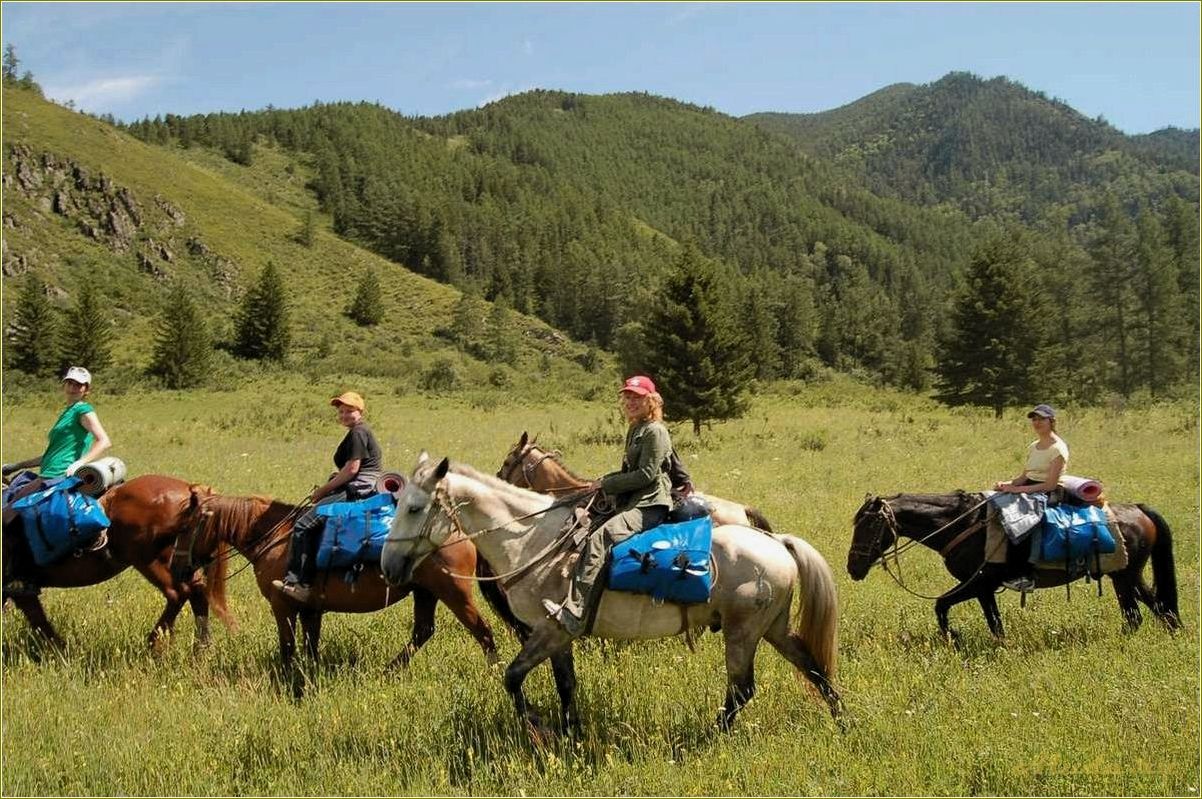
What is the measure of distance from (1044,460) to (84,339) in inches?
2098

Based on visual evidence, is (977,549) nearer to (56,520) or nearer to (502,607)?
(502,607)

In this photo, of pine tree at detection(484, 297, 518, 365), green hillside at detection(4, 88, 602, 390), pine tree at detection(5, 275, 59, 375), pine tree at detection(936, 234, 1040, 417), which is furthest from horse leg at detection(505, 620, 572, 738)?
pine tree at detection(484, 297, 518, 365)

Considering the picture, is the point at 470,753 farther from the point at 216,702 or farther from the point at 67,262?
the point at 67,262

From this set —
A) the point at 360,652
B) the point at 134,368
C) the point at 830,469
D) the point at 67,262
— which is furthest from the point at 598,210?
the point at 360,652

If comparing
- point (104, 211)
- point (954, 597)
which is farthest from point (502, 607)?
point (104, 211)

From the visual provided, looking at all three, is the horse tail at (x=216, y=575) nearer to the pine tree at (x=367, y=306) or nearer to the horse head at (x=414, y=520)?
the horse head at (x=414, y=520)

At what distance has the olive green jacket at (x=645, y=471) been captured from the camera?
18.4ft

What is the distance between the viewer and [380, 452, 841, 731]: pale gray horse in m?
5.68

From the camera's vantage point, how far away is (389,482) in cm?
721

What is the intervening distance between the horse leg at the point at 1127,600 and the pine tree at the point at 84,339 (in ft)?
172

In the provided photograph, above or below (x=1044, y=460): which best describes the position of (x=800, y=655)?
below

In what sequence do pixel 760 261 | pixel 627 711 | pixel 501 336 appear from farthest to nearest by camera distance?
pixel 760 261 → pixel 501 336 → pixel 627 711

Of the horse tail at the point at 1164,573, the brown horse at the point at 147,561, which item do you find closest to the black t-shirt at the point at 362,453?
the brown horse at the point at 147,561

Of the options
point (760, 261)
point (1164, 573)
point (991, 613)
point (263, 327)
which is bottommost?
point (991, 613)
